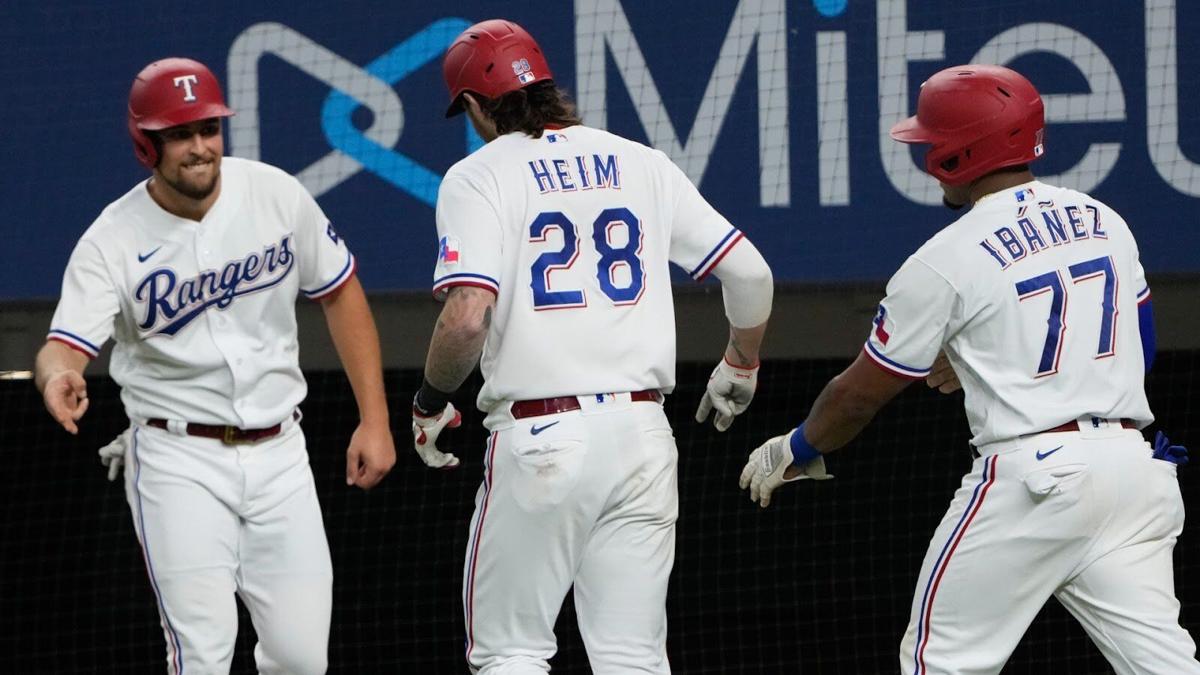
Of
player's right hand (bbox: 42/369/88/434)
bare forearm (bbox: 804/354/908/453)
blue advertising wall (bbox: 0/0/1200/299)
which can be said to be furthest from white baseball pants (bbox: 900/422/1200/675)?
blue advertising wall (bbox: 0/0/1200/299)

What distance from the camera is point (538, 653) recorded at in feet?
13.5

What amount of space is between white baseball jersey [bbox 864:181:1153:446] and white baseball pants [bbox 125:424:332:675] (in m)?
1.41

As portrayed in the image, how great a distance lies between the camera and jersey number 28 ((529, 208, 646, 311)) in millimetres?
4051

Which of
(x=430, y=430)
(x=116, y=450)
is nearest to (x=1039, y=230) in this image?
(x=430, y=430)

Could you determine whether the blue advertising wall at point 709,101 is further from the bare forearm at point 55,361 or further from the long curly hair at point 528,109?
the bare forearm at point 55,361

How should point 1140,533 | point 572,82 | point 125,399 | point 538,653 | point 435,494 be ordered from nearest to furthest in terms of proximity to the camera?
point 1140,533
point 538,653
point 125,399
point 572,82
point 435,494

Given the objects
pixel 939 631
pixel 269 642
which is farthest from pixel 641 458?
pixel 269 642

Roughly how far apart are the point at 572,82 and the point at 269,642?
6.95 feet

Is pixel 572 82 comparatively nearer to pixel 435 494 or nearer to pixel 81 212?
pixel 81 212

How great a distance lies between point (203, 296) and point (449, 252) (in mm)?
662

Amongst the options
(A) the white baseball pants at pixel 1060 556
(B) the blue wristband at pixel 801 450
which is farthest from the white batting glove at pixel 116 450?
(A) the white baseball pants at pixel 1060 556

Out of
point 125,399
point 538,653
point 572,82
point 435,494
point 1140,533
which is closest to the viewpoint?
point 1140,533

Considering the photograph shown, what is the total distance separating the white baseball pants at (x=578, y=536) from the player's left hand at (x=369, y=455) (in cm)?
36

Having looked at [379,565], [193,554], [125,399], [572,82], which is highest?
[572,82]
